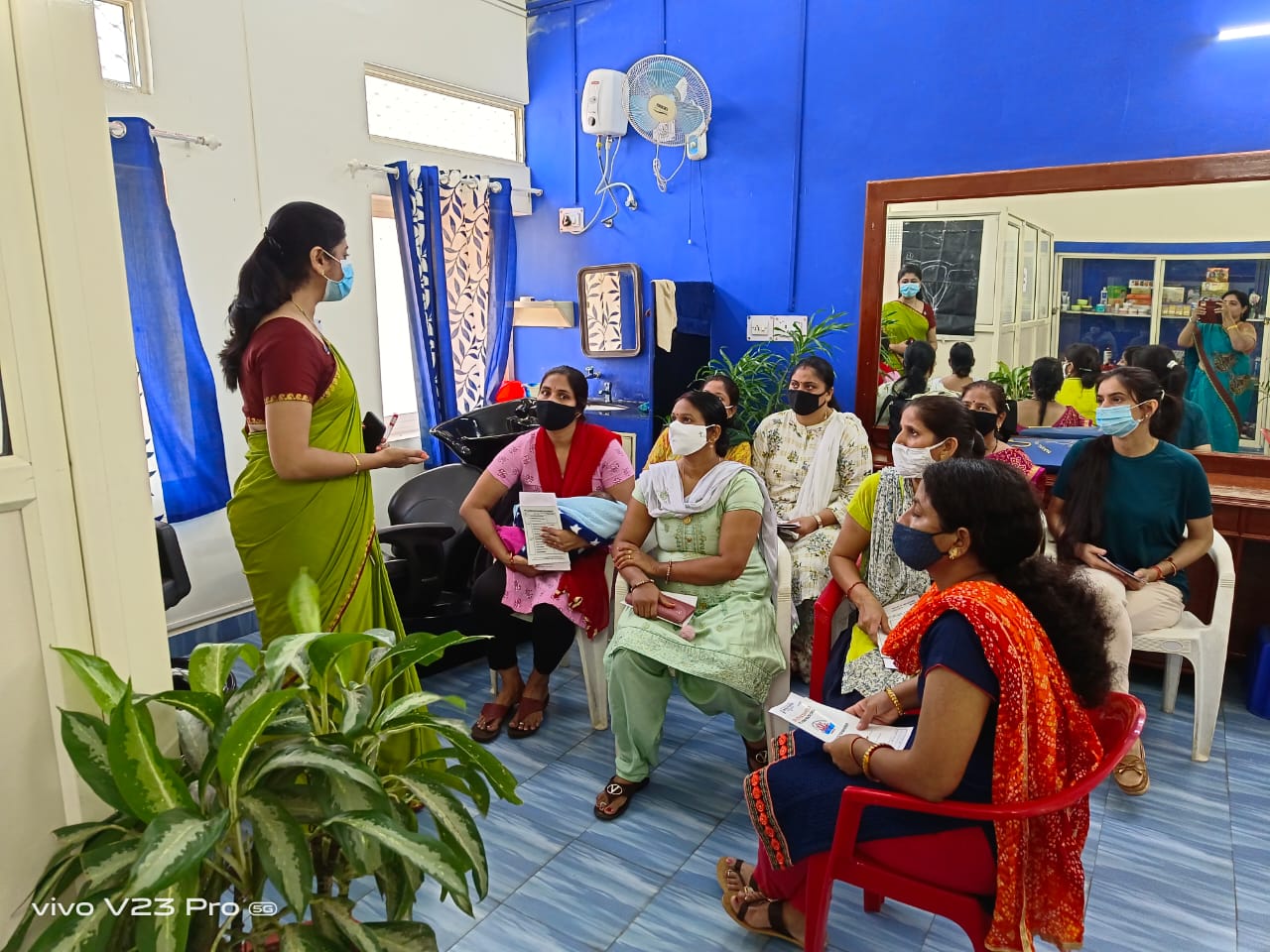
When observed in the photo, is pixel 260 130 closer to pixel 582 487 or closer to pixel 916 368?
pixel 582 487

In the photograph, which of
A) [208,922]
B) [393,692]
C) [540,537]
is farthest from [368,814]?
[540,537]

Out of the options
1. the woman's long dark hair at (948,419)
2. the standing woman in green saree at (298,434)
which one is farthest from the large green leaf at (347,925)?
the woman's long dark hair at (948,419)

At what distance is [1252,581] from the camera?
120 inches

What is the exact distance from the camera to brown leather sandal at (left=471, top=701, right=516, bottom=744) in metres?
2.70

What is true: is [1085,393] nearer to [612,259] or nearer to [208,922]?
[612,259]

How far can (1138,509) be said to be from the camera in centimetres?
264

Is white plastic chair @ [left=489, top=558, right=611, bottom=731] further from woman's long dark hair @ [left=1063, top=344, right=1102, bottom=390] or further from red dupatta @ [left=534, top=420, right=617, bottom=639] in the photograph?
woman's long dark hair @ [left=1063, top=344, right=1102, bottom=390]

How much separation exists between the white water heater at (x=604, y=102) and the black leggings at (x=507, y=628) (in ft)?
8.21

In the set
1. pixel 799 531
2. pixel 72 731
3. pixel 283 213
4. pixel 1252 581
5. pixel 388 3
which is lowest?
pixel 1252 581

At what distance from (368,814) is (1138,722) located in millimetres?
1214

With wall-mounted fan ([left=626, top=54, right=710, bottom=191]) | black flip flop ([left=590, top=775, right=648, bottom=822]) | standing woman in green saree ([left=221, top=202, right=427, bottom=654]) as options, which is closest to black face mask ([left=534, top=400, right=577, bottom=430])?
standing woman in green saree ([left=221, top=202, right=427, bottom=654])

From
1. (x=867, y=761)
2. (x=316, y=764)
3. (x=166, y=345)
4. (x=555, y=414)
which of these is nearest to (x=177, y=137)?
(x=166, y=345)

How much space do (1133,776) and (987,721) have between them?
1404 millimetres

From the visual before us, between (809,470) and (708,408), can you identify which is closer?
(708,408)
